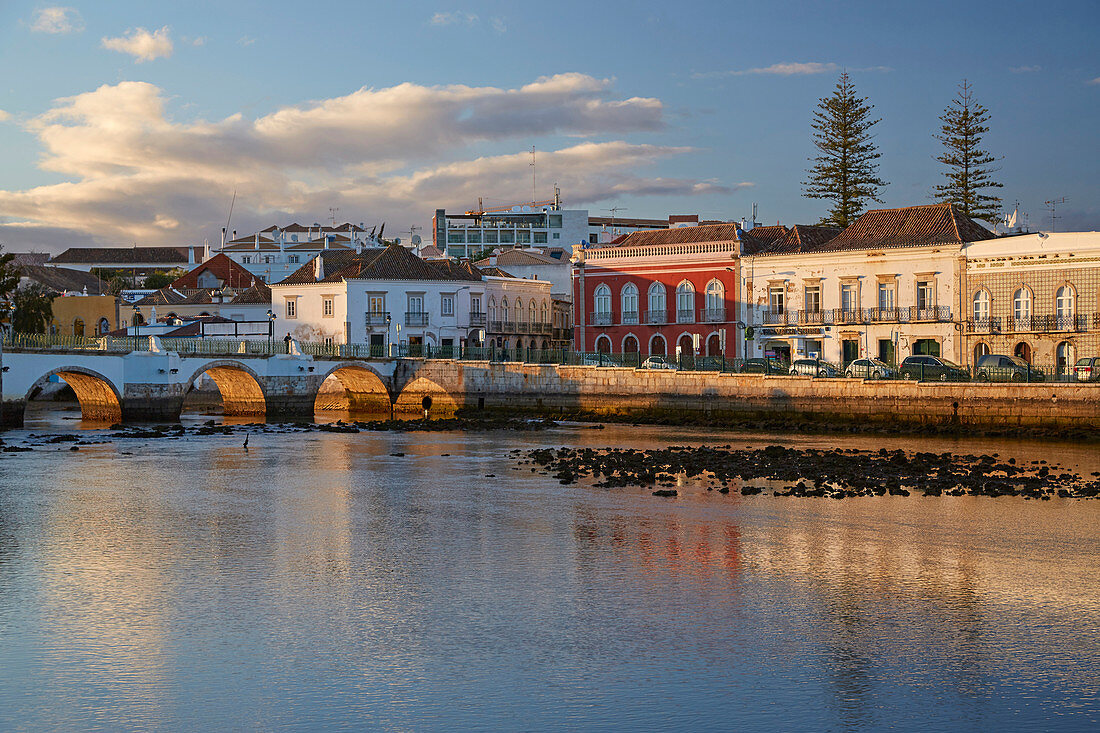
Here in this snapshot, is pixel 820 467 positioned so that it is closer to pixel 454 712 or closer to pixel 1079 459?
pixel 1079 459

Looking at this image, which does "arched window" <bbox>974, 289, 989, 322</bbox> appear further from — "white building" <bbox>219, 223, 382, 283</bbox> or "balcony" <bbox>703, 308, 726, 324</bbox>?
"white building" <bbox>219, 223, 382, 283</bbox>

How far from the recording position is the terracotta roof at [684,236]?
200ft

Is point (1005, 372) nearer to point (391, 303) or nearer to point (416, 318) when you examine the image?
point (416, 318)

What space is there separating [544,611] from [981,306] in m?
40.4

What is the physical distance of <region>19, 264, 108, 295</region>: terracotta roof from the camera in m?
92.7

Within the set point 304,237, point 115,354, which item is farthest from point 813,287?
point 304,237

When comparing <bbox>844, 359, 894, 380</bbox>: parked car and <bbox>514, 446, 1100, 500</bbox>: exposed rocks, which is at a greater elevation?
<bbox>844, 359, 894, 380</bbox>: parked car

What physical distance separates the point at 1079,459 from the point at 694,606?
20554mm

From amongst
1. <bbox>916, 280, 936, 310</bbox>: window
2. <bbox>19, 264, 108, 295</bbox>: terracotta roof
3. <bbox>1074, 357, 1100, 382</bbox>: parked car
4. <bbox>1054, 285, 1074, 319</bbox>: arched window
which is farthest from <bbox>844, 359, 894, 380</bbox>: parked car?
<bbox>19, 264, 108, 295</bbox>: terracotta roof

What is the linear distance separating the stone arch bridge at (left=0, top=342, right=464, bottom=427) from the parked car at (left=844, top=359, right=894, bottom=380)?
1946 cm

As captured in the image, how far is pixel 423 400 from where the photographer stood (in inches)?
2183

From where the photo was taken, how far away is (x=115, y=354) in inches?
1778

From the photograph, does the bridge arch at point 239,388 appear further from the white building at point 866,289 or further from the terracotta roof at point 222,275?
the terracotta roof at point 222,275

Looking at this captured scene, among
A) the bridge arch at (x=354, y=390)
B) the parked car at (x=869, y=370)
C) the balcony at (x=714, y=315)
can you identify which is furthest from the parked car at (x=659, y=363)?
the bridge arch at (x=354, y=390)
